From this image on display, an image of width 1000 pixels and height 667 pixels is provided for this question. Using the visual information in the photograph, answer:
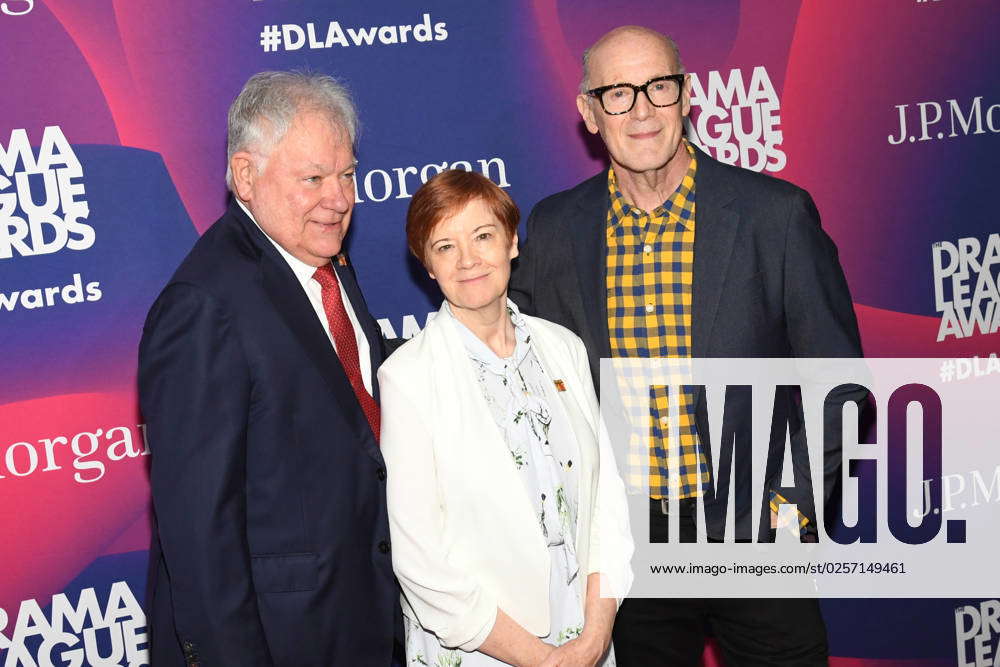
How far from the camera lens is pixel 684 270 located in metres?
2.62

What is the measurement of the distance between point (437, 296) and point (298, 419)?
1.35m

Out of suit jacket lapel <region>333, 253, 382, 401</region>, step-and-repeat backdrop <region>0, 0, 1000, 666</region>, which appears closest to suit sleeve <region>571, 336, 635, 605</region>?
suit jacket lapel <region>333, 253, 382, 401</region>

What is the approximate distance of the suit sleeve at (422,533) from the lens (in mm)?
2166

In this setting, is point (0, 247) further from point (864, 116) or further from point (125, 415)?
point (864, 116)

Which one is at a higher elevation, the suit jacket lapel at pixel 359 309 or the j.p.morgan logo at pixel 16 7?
the j.p.morgan logo at pixel 16 7

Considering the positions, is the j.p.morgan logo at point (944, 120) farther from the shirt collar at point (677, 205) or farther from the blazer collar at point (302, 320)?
the blazer collar at point (302, 320)

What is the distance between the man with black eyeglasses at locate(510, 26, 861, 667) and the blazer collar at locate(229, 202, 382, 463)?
76 cm

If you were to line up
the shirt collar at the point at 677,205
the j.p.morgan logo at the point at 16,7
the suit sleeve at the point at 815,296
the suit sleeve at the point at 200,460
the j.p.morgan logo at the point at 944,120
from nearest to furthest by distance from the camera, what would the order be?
the suit sleeve at the point at 200,460 → the suit sleeve at the point at 815,296 → the shirt collar at the point at 677,205 → the j.p.morgan logo at the point at 16,7 → the j.p.morgan logo at the point at 944,120

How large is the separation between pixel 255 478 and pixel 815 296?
149cm

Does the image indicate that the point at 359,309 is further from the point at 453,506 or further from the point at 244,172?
the point at 453,506

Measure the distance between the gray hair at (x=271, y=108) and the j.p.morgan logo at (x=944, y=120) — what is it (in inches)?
92.5

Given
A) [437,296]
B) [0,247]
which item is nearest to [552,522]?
[437,296]

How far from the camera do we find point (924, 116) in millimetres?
3668

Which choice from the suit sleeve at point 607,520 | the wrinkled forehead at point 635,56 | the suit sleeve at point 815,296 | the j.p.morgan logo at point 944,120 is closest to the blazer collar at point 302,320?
the suit sleeve at point 607,520
